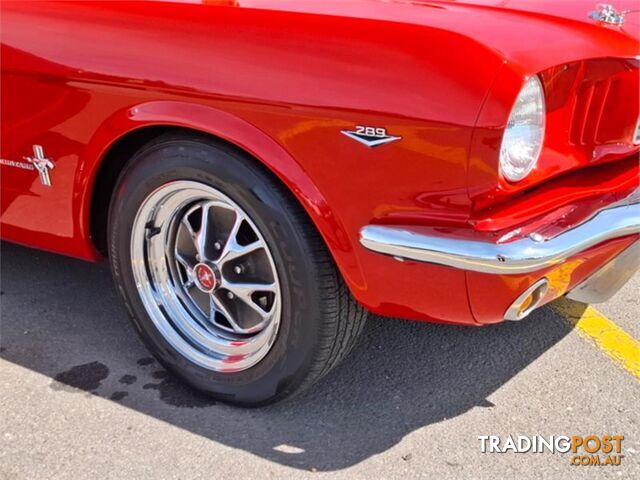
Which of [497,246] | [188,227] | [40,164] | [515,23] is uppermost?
[515,23]

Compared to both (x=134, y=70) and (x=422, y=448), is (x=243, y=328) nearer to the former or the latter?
(x=422, y=448)

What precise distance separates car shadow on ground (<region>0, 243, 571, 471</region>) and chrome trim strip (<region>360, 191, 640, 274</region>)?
28.5 inches

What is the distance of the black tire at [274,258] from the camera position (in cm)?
221

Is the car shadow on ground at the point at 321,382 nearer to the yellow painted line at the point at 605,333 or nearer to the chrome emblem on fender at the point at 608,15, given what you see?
the yellow painted line at the point at 605,333

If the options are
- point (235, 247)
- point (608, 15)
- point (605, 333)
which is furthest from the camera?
point (605, 333)

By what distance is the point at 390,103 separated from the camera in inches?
76.7

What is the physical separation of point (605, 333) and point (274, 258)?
142cm

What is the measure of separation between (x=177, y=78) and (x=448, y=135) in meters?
0.84

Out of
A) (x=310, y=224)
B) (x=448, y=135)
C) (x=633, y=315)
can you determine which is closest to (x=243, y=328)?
(x=310, y=224)

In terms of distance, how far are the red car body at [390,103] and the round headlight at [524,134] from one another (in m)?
0.04

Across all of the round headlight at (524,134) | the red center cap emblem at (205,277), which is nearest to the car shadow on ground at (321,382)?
the red center cap emblem at (205,277)

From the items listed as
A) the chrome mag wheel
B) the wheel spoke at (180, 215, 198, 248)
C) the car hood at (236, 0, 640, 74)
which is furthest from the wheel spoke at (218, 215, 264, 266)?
the car hood at (236, 0, 640, 74)

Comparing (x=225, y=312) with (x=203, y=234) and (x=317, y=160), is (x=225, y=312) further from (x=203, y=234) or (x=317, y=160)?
(x=317, y=160)

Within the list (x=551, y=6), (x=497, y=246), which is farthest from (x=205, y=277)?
(x=551, y=6)
